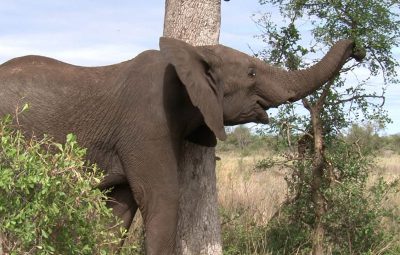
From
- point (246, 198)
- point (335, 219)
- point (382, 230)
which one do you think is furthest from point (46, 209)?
point (246, 198)

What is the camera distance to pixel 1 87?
5996 mm

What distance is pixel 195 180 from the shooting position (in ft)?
21.2

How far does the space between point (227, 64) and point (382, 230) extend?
285 cm

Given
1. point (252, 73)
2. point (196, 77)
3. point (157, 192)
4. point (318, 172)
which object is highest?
point (252, 73)

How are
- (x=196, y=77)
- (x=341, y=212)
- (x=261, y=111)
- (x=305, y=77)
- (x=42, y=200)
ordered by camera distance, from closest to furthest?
(x=42, y=200), (x=196, y=77), (x=261, y=111), (x=305, y=77), (x=341, y=212)

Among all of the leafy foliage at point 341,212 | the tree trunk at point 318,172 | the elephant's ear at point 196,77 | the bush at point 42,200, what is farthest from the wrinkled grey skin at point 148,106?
the bush at point 42,200

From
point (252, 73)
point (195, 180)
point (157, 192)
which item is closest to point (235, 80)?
point (252, 73)

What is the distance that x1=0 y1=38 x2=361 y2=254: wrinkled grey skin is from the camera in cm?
594

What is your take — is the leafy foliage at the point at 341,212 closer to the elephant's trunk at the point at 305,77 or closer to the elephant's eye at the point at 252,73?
the elephant's trunk at the point at 305,77

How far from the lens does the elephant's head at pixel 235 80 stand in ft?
19.4

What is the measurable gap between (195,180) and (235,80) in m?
0.97

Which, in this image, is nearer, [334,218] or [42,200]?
[42,200]

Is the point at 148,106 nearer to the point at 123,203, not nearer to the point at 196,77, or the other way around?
the point at 196,77

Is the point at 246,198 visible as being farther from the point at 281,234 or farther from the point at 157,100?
the point at 157,100
